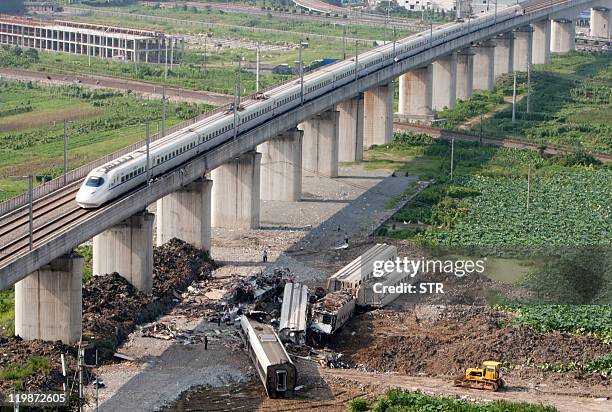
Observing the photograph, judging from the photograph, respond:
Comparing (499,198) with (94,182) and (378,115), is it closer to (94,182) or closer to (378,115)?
(378,115)

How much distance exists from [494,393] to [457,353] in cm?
532

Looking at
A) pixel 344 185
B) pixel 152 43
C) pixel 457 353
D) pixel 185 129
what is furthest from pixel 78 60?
pixel 457 353

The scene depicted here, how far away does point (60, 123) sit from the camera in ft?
452

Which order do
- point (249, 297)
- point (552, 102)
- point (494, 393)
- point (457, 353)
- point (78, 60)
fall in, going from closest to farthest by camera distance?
point (494, 393), point (457, 353), point (249, 297), point (552, 102), point (78, 60)

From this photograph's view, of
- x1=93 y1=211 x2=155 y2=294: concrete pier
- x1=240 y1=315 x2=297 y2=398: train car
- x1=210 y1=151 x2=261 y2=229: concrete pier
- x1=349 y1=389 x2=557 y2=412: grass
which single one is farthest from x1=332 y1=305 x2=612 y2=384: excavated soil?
x1=210 y1=151 x2=261 y2=229: concrete pier

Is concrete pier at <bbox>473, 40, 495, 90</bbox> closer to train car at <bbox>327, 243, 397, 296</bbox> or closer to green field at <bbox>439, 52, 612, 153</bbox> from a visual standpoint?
green field at <bbox>439, 52, 612, 153</bbox>

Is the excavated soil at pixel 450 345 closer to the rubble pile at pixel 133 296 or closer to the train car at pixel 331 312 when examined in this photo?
the train car at pixel 331 312

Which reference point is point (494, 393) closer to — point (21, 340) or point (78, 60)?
point (21, 340)

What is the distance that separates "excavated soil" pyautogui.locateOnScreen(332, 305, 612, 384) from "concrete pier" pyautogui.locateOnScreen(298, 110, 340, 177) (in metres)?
40.8

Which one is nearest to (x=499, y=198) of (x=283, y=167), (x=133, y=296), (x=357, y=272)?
A: (x=283, y=167)

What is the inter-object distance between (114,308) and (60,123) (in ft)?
210

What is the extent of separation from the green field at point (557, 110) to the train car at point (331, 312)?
6280 cm

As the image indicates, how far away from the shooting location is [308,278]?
86.6 meters

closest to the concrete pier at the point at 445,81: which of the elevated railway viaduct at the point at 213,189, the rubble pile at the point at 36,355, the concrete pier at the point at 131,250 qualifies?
the elevated railway viaduct at the point at 213,189
